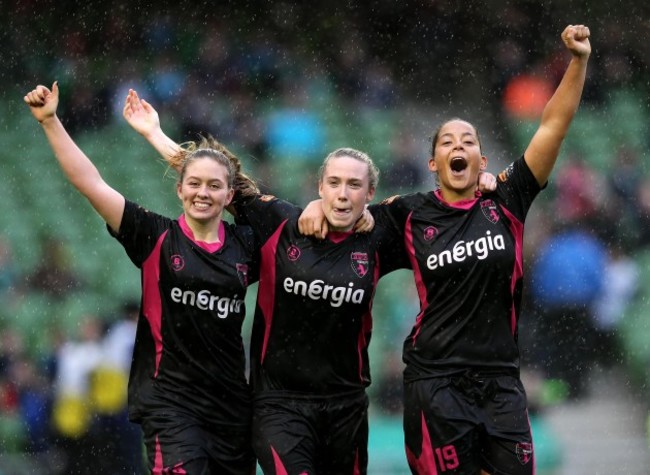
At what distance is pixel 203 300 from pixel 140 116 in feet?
3.91

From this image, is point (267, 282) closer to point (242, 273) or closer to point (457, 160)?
point (242, 273)

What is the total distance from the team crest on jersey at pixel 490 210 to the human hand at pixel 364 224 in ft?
1.51

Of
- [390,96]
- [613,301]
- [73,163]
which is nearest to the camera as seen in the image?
[73,163]

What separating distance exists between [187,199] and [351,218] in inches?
26.0

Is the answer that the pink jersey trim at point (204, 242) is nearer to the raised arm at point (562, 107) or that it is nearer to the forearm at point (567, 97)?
the raised arm at point (562, 107)

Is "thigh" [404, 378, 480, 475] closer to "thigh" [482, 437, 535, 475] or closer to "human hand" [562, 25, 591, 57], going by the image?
"thigh" [482, 437, 535, 475]

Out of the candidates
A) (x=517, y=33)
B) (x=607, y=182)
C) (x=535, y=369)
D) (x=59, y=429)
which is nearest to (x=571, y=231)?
(x=607, y=182)

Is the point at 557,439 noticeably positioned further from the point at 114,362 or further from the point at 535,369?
the point at 114,362

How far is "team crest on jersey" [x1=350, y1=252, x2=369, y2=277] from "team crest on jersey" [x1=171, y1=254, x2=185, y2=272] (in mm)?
680

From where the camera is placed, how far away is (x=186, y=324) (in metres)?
4.18

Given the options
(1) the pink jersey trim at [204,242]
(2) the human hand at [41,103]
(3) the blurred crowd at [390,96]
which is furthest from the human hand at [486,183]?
(3) the blurred crowd at [390,96]

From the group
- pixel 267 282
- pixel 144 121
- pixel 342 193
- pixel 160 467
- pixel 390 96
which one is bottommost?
pixel 160 467

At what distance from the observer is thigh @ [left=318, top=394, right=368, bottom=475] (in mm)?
4266

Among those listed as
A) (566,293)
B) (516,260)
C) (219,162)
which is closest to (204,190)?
(219,162)
